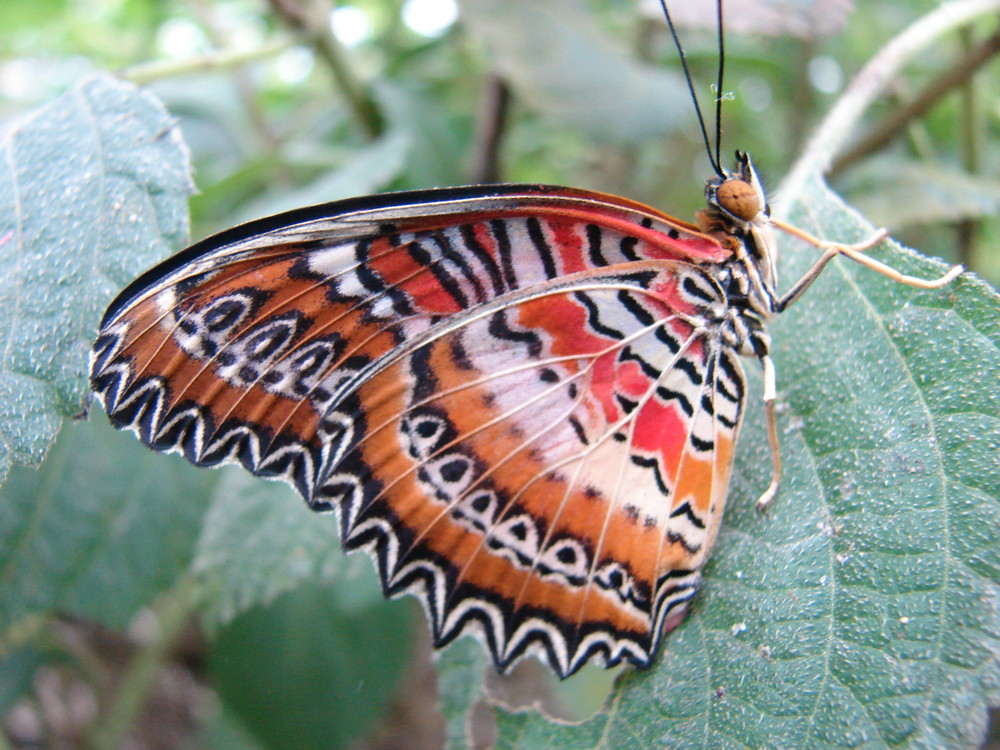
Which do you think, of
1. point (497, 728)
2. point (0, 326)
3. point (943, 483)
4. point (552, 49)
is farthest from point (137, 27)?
point (943, 483)

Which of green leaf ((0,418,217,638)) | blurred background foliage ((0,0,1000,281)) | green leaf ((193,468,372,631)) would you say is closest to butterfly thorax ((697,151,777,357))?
blurred background foliage ((0,0,1000,281))

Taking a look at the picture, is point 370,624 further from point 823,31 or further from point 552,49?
point 823,31

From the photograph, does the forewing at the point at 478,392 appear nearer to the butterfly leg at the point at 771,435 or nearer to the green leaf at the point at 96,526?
the butterfly leg at the point at 771,435

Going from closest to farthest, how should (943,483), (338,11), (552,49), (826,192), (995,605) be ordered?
1. (995,605)
2. (943,483)
3. (826,192)
4. (552,49)
5. (338,11)

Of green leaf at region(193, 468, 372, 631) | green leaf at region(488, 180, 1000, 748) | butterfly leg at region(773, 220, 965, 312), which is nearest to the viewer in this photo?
green leaf at region(488, 180, 1000, 748)

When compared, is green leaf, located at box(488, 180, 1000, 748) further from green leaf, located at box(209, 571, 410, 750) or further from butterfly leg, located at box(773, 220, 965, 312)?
green leaf, located at box(209, 571, 410, 750)
